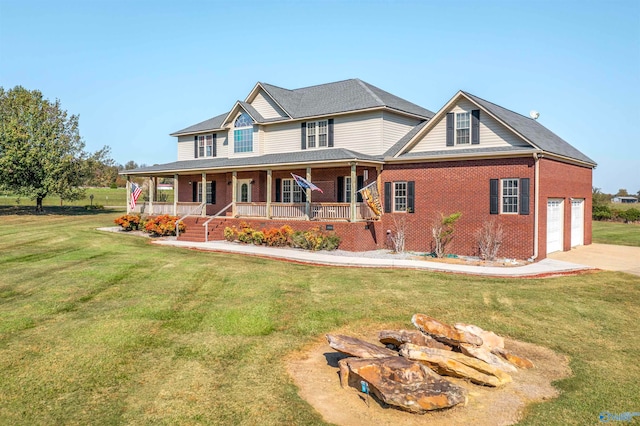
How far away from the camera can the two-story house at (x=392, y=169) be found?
20.1 meters

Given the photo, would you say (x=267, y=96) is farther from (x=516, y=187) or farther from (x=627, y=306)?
(x=627, y=306)

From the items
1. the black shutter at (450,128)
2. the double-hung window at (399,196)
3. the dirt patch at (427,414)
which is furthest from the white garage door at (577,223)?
the dirt patch at (427,414)

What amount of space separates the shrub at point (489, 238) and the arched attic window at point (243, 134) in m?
16.1

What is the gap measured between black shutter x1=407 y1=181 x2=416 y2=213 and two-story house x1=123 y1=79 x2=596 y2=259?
0.16 ft

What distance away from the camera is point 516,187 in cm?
1986

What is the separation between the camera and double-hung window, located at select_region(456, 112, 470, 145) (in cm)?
2153

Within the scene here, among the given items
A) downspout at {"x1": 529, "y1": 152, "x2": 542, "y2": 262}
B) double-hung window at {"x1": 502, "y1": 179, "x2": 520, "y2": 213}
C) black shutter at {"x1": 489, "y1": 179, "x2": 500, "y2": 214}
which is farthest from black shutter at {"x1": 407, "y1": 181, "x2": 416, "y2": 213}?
downspout at {"x1": 529, "y1": 152, "x2": 542, "y2": 262}

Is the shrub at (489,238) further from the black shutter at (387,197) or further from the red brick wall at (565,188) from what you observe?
the black shutter at (387,197)

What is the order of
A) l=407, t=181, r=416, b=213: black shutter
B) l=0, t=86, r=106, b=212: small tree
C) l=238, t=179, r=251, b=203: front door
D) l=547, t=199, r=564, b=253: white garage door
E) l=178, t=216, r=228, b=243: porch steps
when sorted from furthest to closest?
l=0, t=86, r=106, b=212: small tree, l=238, t=179, r=251, b=203: front door, l=178, t=216, r=228, b=243: porch steps, l=407, t=181, r=416, b=213: black shutter, l=547, t=199, r=564, b=253: white garage door

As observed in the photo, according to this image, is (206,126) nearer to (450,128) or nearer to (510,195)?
(450,128)

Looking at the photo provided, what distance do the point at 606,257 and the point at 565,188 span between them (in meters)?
3.82

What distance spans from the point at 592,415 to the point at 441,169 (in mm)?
16168

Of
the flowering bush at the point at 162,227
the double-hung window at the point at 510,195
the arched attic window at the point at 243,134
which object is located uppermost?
the arched attic window at the point at 243,134

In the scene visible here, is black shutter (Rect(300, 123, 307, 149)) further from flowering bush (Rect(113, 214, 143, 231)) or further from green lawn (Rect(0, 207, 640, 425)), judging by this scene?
flowering bush (Rect(113, 214, 143, 231))
